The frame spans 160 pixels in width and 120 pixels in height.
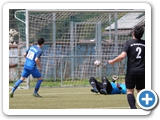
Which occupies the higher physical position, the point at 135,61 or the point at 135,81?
the point at 135,61

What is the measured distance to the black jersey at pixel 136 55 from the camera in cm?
1008

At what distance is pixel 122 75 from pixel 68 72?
1.92 m

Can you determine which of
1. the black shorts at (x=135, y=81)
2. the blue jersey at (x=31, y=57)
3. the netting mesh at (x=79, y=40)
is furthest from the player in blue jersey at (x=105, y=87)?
the netting mesh at (x=79, y=40)

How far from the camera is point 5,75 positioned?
9.22 metres

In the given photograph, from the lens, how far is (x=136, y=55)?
398 inches

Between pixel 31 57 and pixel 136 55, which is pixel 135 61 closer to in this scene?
pixel 136 55

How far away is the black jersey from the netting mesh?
33.9 ft

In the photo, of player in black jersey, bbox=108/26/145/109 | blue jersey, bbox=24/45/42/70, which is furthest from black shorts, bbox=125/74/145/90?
blue jersey, bbox=24/45/42/70

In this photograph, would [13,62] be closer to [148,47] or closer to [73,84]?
[73,84]

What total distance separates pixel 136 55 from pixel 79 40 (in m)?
12.0

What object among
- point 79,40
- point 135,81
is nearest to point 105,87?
point 135,81

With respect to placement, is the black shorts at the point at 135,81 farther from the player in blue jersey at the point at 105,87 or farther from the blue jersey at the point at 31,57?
the blue jersey at the point at 31,57

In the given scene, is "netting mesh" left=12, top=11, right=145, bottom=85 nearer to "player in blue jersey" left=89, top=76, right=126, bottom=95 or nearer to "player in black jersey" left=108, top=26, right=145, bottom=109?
"player in blue jersey" left=89, top=76, right=126, bottom=95
